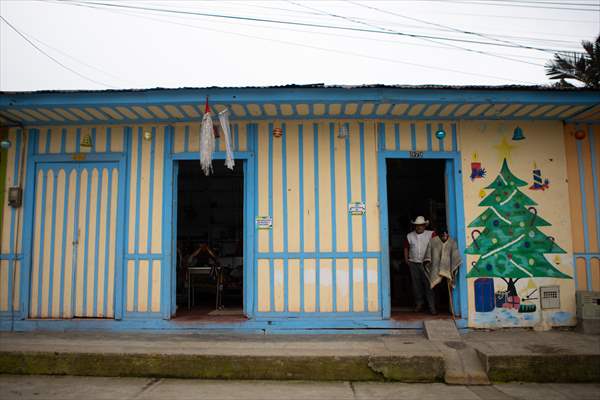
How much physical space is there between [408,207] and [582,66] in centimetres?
576

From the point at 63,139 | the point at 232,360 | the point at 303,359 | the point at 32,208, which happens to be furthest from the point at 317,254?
the point at 32,208

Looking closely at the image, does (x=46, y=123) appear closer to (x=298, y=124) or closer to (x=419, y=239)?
(x=298, y=124)

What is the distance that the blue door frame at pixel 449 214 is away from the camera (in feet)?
22.3

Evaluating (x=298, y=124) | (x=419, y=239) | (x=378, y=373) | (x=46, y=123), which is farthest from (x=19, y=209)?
(x=419, y=239)

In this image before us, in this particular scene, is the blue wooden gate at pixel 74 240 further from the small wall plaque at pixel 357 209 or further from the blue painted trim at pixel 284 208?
the small wall plaque at pixel 357 209

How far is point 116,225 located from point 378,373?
4.53m

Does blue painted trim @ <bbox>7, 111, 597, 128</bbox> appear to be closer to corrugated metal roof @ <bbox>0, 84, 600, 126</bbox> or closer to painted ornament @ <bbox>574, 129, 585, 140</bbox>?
painted ornament @ <bbox>574, 129, 585, 140</bbox>

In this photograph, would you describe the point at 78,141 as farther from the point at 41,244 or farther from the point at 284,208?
the point at 284,208

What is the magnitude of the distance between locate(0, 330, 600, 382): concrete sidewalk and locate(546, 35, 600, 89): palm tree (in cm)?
835

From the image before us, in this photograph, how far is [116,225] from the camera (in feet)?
23.0

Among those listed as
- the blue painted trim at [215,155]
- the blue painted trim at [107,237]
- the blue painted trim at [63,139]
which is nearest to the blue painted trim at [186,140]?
the blue painted trim at [215,155]

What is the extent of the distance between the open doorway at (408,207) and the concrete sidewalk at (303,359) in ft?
6.87

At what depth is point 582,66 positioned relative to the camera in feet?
38.0

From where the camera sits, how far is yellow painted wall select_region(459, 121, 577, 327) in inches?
269
